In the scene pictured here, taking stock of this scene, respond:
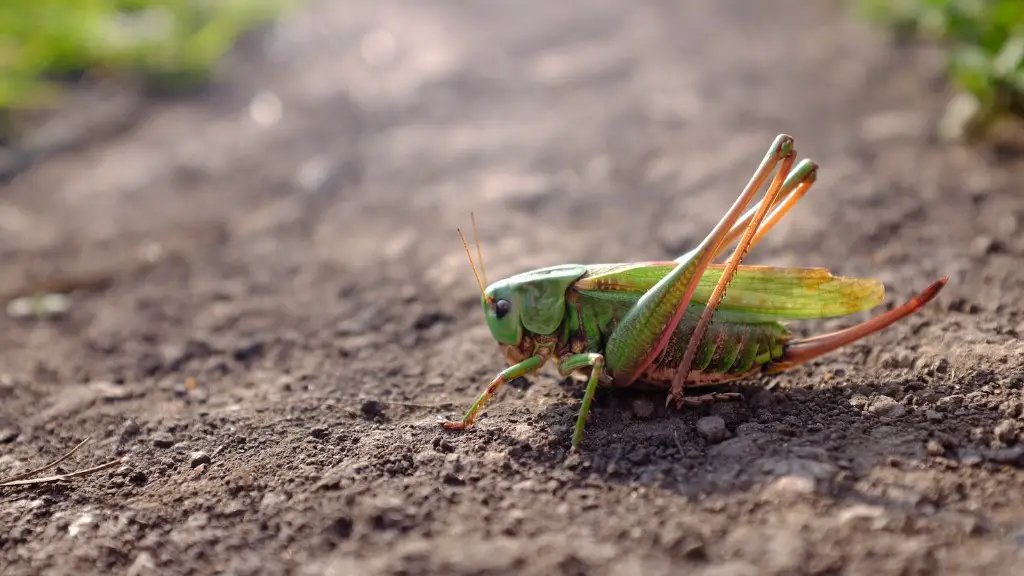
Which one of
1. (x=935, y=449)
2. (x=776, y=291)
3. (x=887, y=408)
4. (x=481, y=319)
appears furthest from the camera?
(x=481, y=319)

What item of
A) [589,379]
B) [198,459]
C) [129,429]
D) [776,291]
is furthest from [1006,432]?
[129,429]

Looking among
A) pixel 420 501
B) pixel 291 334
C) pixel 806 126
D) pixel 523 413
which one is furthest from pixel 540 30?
pixel 420 501

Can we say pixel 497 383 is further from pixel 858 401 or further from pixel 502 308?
pixel 858 401

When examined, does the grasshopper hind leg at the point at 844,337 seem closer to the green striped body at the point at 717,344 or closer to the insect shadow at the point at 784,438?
the green striped body at the point at 717,344

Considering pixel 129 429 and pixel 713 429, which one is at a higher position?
pixel 129 429

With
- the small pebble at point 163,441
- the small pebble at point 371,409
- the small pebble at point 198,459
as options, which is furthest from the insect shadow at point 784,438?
the small pebble at point 163,441

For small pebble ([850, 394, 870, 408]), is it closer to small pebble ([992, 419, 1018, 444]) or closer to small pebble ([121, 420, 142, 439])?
small pebble ([992, 419, 1018, 444])
